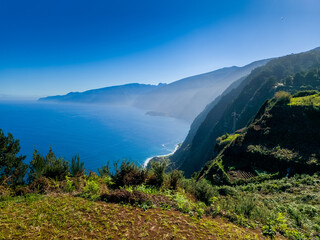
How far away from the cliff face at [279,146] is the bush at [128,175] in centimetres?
1472

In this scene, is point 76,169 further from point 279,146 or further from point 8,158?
point 279,146

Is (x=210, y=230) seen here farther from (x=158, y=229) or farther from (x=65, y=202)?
(x=65, y=202)

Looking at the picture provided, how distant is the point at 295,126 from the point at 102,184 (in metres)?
26.0

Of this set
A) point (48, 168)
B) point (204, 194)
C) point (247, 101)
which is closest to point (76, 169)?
point (48, 168)

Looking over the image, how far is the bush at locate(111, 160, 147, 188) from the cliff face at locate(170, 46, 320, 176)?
132 feet

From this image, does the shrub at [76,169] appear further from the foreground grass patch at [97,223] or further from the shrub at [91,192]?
the foreground grass patch at [97,223]

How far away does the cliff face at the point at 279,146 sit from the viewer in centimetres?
1748

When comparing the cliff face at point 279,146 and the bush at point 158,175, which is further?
the cliff face at point 279,146

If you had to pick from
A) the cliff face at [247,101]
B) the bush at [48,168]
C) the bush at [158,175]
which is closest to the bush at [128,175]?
the bush at [158,175]

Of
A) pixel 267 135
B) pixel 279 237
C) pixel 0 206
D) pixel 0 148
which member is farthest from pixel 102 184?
pixel 267 135

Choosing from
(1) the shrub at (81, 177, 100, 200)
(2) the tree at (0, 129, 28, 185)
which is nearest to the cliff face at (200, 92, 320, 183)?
(1) the shrub at (81, 177, 100, 200)

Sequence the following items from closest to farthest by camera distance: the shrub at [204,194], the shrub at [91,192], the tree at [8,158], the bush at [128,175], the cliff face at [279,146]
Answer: the shrub at [91,192]
the shrub at [204,194]
the bush at [128,175]
the tree at [8,158]
the cliff face at [279,146]

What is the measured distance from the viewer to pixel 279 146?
2044 cm

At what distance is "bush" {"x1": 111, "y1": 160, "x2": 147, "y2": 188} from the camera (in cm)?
700
